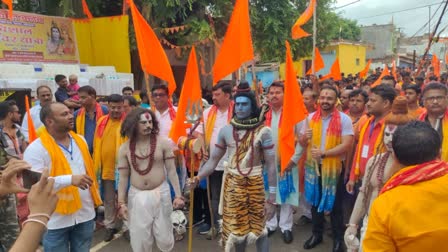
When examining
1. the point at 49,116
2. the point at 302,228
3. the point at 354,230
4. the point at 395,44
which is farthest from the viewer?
the point at 395,44

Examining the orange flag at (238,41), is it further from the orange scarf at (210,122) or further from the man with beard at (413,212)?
the man with beard at (413,212)

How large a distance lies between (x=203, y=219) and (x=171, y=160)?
1.96 meters

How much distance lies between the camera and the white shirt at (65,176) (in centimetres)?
302

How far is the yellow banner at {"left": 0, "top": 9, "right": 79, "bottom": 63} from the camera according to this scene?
31.2 feet

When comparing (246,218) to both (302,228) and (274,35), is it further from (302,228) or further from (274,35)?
(274,35)

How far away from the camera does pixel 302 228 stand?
521 centimetres

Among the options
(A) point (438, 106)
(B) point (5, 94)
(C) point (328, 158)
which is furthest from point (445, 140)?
(B) point (5, 94)

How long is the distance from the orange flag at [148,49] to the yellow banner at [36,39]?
6.29 meters

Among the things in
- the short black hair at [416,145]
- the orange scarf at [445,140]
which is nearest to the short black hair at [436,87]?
the orange scarf at [445,140]

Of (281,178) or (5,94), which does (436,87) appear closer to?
(281,178)

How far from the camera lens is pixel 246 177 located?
3.51 m

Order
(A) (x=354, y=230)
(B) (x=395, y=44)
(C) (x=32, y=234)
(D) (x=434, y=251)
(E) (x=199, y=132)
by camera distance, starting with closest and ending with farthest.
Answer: (C) (x=32, y=234) → (D) (x=434, y=251) → (A) (x=354, y=230) → (E) (x=199, y=132) → (B) (x=395, y=44)

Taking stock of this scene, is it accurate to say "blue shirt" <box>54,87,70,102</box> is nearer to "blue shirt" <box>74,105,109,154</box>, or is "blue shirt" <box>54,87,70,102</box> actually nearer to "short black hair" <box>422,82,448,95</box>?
"blue shirt" <box>74,105,109,154</box>

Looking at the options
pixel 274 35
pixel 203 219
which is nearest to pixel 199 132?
pixel 203 219
